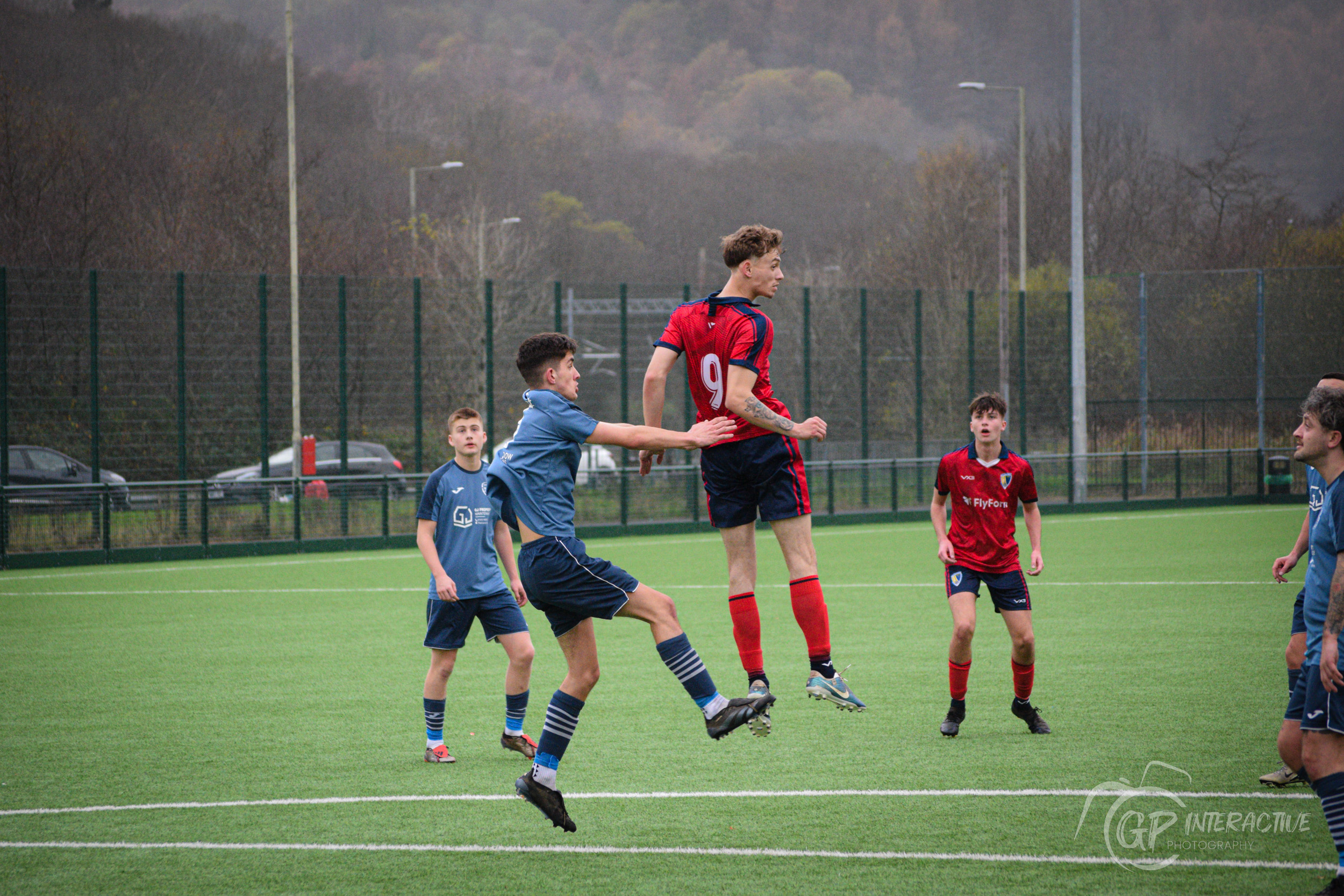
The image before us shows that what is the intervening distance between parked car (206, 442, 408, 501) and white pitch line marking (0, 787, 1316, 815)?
570 inches

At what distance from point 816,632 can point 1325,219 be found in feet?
215

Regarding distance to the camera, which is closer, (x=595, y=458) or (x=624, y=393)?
(x=624, y=393)

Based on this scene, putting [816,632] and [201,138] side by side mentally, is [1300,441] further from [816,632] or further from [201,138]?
[201,138]

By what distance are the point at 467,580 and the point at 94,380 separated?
1541 centimetres

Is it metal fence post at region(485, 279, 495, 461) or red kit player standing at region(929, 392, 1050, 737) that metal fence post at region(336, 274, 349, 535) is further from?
red kit player standing at region(929, 392, 1050, 737)

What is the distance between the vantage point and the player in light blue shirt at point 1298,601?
6109 millimetres

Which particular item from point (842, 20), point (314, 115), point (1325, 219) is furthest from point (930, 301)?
point (842, 20)

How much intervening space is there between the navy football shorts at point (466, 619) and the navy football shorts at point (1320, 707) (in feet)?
13.4

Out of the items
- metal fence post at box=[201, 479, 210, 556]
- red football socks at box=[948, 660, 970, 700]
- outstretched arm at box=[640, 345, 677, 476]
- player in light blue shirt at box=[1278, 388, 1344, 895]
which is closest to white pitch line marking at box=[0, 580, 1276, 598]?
metal fence post at box=[201, 479, 210, 556]

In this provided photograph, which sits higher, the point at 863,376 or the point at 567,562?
the point at 863,376

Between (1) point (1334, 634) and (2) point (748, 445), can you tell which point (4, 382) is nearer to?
(2) point (748, 445)

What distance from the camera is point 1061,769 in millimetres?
6562

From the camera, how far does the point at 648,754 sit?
7180 mm

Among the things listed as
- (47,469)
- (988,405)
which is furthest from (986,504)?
(47,469)
